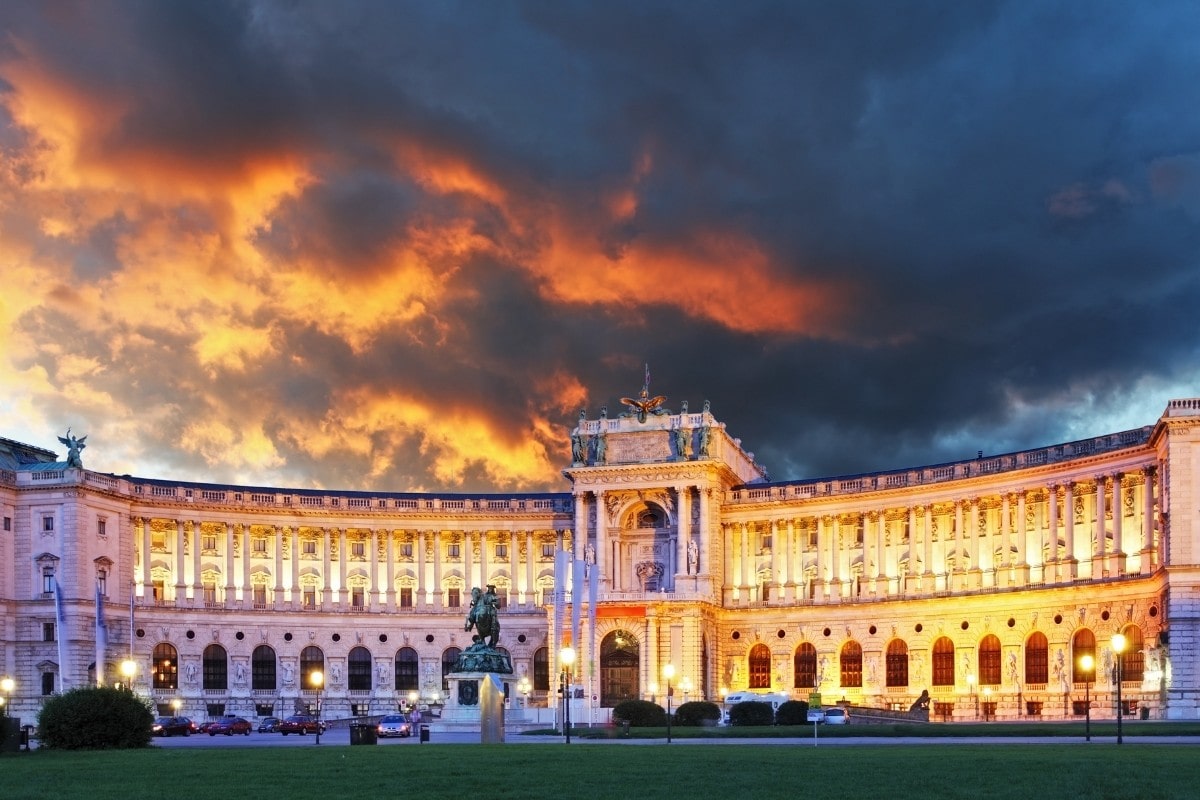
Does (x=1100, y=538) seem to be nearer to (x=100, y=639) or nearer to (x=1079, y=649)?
(x=1079, y=649)

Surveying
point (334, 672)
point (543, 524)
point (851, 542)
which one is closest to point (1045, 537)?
point (851, 542)

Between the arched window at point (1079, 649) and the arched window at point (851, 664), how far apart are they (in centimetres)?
2109

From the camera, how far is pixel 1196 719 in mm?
90750

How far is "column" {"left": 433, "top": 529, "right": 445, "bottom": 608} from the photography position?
140250mm

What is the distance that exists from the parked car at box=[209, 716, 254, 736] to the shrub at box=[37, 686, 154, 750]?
133ft

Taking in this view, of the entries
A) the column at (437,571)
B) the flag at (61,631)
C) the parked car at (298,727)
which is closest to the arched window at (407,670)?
the column at (437,571)

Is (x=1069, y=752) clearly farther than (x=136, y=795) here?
Yes

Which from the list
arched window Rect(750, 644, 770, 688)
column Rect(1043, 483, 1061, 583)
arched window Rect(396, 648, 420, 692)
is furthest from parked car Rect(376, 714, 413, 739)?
column Rect(1043, 483, 1061, 583)

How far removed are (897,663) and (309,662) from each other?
166 feet

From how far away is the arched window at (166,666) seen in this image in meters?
129

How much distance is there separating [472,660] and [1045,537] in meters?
51.9

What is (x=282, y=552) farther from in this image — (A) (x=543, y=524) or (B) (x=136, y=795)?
(B) (x=136, y=795)

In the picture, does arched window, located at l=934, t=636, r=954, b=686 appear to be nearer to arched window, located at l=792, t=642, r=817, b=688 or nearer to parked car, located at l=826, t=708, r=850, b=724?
arched window, located at l=792, t=642, r=817, b=688

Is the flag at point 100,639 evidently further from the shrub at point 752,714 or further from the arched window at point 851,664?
the arched window at point 851,664
